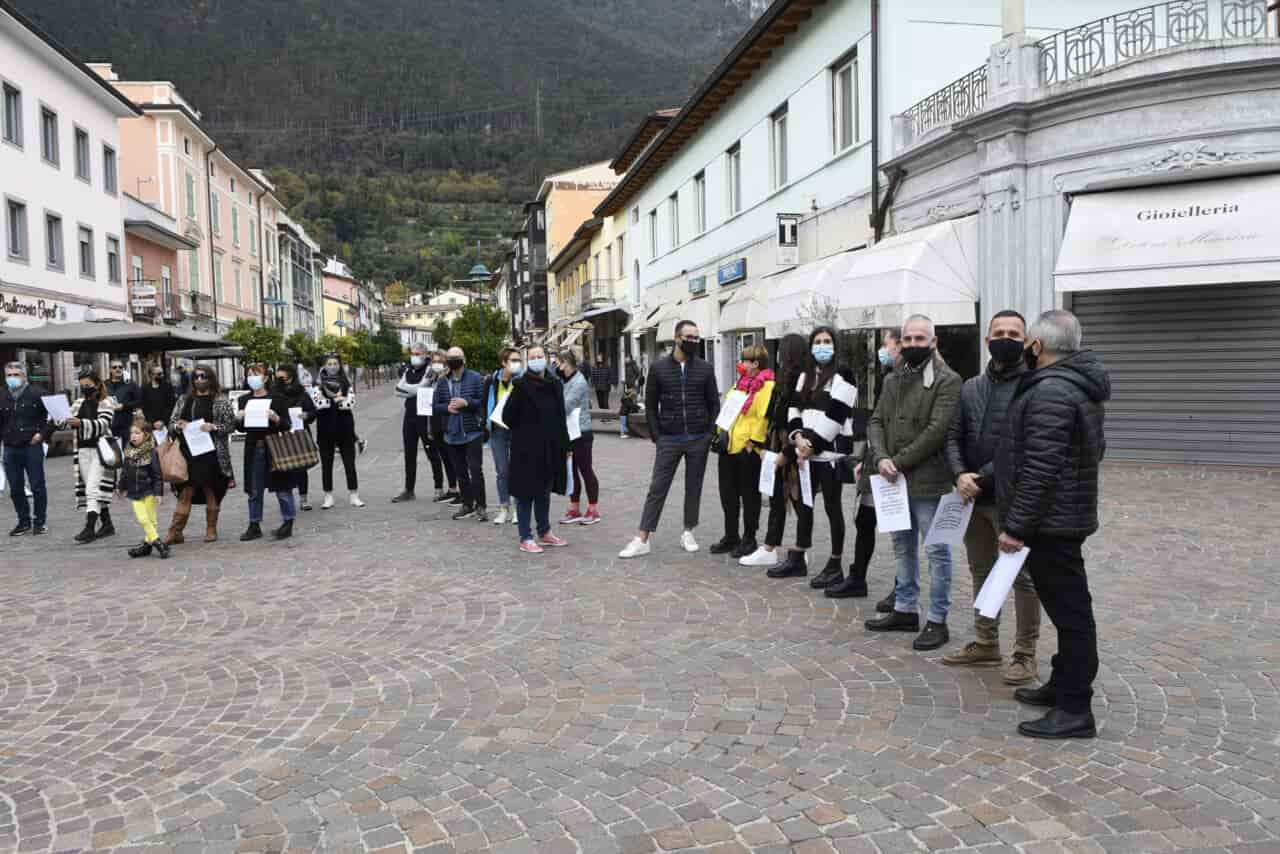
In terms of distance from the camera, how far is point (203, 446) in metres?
8.93

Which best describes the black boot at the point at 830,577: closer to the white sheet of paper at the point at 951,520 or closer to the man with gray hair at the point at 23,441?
the white sheet of paper at the point at 951,520

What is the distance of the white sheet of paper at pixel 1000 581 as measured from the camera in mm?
4188

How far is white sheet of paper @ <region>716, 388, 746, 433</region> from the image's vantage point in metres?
7.80

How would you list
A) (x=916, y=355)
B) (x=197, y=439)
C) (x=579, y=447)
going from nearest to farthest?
(x=916, y=355)
(x=197, y=439)
(x=579, y=447)

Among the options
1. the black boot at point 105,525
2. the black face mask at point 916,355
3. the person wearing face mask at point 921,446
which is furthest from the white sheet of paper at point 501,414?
the black boot at point 105,525

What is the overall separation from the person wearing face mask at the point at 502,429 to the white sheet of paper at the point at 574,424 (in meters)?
0.62

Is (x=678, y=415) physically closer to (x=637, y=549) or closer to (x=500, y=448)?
(x=637, y=549)

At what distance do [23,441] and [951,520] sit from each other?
366 inches

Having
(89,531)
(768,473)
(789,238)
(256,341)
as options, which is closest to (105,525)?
(89,531)

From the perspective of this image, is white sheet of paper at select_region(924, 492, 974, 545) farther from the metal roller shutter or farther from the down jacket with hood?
the metal roller shutter

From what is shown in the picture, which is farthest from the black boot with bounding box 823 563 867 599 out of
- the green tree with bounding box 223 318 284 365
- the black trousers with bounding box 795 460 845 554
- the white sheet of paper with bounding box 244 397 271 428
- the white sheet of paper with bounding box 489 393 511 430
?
the green tree with bounding box 223 318 284 365

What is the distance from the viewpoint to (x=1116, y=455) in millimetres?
13578

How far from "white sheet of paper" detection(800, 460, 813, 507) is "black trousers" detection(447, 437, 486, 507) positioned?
424 cm

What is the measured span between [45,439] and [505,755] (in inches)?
334
